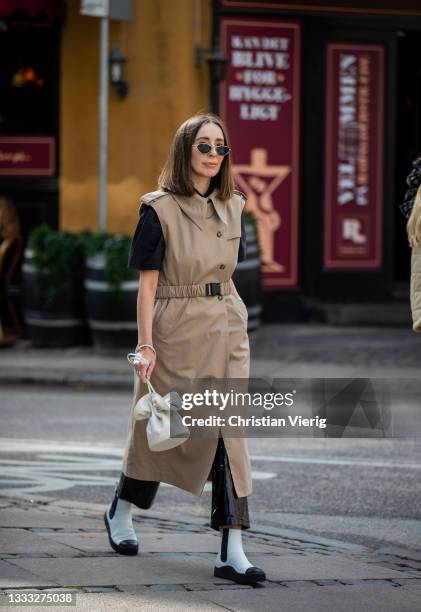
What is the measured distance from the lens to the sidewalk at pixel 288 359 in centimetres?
1370

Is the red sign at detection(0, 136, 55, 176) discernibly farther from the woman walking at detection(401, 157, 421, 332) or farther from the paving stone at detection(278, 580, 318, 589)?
the paving stone at detection(278, 580, 318, 589)

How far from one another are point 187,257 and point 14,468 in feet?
10.9

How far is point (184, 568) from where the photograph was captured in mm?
6008

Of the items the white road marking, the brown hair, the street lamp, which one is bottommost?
the white road marking

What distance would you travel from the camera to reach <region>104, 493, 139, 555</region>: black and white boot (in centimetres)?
625

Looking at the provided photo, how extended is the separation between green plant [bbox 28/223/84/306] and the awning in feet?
7.57

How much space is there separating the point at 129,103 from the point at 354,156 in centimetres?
273

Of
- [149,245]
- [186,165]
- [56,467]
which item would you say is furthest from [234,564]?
[56,467]

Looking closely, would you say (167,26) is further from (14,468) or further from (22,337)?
(14,468)

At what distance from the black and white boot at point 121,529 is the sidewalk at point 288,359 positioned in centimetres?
686

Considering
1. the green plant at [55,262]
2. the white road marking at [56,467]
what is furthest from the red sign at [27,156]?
the white road marking at [56,467]

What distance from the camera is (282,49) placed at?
1705 cm

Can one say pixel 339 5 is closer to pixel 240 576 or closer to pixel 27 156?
pixel 27 156

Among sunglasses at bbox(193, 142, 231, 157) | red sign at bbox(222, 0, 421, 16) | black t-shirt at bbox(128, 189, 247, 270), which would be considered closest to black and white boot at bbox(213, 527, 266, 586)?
black t-shirt at bbox(128, 189, 247, 270)
